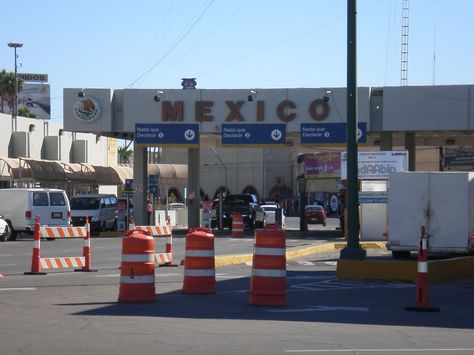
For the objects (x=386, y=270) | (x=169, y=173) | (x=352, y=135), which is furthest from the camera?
(x=169, y=173)

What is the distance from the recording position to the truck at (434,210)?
2442cm

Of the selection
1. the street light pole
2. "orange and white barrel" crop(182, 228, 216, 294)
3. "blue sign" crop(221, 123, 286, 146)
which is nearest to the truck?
the street light pole

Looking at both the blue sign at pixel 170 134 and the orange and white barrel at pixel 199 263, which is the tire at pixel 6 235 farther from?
the orange and white barrel at pixel 199 263

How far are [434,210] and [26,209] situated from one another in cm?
1846

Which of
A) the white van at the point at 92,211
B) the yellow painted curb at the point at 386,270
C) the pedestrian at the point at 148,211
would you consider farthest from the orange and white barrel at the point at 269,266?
the pedestrian at the point at 148,211

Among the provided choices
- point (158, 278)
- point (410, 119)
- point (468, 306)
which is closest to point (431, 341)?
point (468, 306)

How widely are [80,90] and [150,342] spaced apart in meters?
34.8

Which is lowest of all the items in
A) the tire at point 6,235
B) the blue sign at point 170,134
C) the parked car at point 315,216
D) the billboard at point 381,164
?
the tire at point 6,235

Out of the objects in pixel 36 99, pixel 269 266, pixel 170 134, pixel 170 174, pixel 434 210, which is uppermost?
pixel 36 99

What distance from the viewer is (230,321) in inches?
487

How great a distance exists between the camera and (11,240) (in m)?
37.2

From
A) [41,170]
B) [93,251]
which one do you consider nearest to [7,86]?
[41,170]

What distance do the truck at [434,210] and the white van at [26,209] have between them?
1704 centimetres

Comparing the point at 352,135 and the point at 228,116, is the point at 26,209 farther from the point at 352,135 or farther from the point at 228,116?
the point at 352,135
